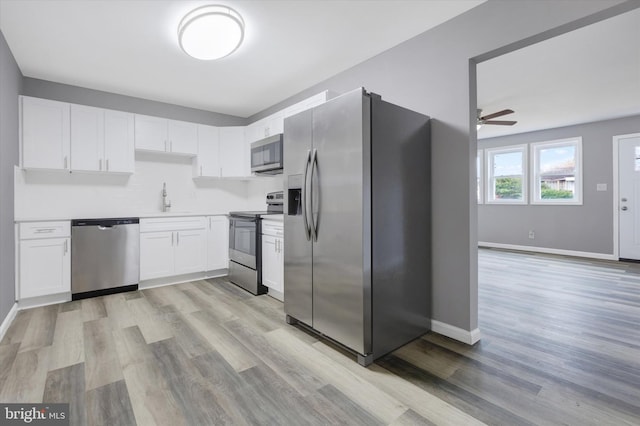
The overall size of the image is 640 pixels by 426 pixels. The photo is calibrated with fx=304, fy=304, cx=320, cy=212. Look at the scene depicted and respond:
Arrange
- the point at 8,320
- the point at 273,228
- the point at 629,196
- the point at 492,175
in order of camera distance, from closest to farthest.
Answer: the point at 8,320 < the point at 273,228 < the point at 629,196 < the point at 492,175

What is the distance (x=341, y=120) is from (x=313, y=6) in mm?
920

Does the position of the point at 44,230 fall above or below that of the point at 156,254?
above

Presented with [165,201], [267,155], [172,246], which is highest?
[267,155]

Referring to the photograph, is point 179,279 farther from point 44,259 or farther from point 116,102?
point 116,102

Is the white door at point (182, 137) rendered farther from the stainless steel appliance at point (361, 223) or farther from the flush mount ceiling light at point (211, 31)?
the stainless steel appliance at point (361, 223)

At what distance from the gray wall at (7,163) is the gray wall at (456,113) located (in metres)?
3.53

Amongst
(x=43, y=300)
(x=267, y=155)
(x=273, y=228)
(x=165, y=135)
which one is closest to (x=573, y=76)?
(x=267, y=155)

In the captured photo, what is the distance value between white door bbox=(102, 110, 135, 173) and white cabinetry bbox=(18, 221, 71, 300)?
3.00ft

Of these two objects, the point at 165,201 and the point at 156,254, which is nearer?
the point at 156,254

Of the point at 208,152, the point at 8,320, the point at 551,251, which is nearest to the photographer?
the point at 8,320

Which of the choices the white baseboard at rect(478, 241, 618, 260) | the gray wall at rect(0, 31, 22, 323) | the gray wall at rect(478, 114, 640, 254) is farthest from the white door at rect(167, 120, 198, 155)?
the white baseboard at rect(478, 241, 618, 260)

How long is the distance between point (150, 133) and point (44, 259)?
1.90 m

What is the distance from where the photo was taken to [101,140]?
12.3 feet

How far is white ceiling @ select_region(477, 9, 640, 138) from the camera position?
2.76 m
